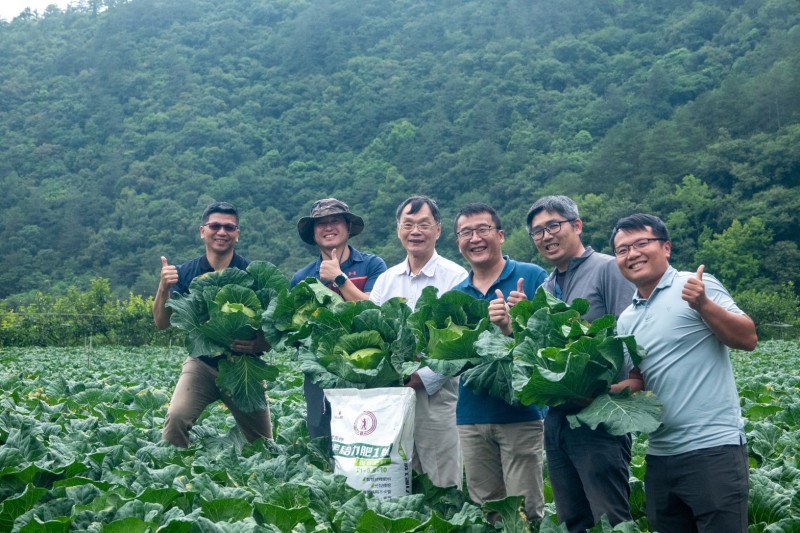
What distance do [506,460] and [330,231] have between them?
76.8 inches

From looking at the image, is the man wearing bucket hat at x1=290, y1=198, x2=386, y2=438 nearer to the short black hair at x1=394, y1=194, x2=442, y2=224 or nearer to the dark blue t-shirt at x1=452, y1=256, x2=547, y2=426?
the short black hair at x1=394, y1=194, x2=442, y2=224

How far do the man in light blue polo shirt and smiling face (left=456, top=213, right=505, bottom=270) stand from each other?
35.9 inches

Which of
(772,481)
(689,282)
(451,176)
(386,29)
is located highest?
(386,29)

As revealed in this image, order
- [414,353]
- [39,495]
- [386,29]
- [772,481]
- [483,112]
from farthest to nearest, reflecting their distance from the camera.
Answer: [386,29] → [483,112] → [772,481] → [414,353] → [39,495]

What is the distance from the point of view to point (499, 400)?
14.3 feet

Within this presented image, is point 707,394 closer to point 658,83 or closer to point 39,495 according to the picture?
point 39,495

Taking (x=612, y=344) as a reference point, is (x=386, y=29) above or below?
above

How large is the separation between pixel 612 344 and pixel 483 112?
5350 cm

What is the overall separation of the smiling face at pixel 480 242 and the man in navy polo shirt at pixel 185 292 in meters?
1.69

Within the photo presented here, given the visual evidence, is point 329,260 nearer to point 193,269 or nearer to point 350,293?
point 350,293

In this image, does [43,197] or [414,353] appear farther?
[43,197]

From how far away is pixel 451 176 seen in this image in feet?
170

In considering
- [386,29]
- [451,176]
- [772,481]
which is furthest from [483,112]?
[772,481]

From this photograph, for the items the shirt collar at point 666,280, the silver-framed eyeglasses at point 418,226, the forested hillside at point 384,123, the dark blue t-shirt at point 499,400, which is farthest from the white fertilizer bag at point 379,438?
the forested hillside at point 384,123
